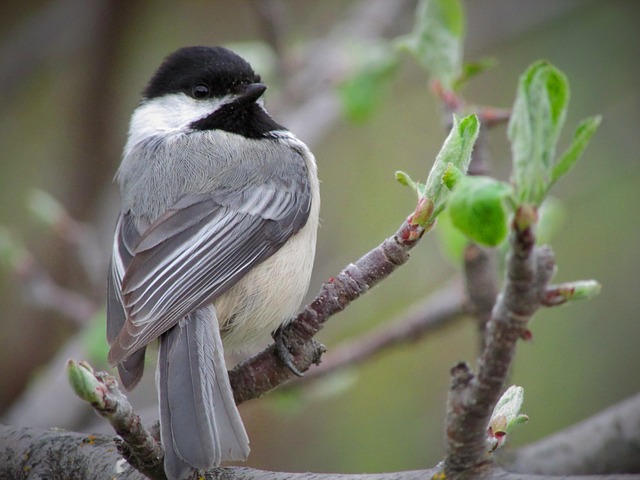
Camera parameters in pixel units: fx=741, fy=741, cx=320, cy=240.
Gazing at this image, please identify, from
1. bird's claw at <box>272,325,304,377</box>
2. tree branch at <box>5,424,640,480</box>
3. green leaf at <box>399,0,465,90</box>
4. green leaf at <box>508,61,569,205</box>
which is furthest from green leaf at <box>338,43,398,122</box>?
green leaf at <box>508,61,569,205</box>

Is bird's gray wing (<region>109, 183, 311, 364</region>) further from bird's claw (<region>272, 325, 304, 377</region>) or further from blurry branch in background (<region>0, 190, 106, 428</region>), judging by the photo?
blurry branch in background (<region>0, 190, 106, 428</region>)

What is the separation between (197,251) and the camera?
1590mm

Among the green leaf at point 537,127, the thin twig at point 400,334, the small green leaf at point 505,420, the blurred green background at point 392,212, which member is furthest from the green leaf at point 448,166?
the blurred green background at point 392,212

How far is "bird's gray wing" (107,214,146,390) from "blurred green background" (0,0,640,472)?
2.96ft

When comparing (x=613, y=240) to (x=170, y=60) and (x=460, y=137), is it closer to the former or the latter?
(x=170, y=60)

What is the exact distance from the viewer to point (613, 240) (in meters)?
3.02

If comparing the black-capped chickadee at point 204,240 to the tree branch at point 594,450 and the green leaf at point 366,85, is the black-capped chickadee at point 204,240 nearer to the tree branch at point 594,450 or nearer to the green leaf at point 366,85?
the green leaf at point 366,85

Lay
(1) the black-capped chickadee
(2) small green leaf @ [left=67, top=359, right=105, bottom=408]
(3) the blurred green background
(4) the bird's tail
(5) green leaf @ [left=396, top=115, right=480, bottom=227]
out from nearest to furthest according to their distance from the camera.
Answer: (2) small green leaf @ [left=67, top=359, right=105, bottom=408]
(5) green leaf @ [left=396, top=115, right=480, bottom=227]
(4) the bird's tail
(1) the black-capped chickadee
(3) the blurred green background

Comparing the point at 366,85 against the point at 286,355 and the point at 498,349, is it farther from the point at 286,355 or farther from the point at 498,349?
the point at 498,349

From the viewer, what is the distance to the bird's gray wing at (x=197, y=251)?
4.65ft

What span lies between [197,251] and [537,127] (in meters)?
0.99

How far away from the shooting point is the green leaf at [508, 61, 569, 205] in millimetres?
721

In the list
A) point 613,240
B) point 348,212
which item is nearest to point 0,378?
point 348,212

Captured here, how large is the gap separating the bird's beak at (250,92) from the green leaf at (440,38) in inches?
18.2
